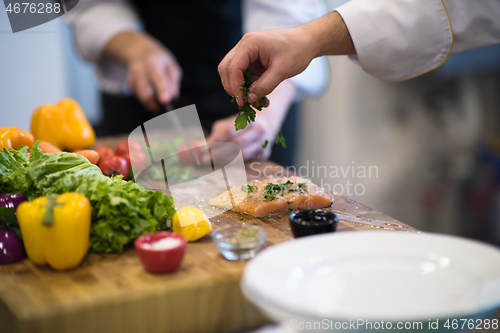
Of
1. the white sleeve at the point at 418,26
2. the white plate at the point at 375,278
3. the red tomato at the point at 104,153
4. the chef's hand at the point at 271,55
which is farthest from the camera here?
the red tomato at the point at 104,153

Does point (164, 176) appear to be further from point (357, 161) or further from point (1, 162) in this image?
point (357, 161)

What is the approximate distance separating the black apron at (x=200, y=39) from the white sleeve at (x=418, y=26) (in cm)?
146

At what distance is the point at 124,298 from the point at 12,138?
3.84 feet

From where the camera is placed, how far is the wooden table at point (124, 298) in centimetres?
93

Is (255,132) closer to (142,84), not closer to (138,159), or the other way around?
(138,159)

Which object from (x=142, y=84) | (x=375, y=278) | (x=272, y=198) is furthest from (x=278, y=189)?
(x=142, y=84)

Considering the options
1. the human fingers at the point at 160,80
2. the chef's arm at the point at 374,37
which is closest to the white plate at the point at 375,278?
the chef's arm at the point at 374,37

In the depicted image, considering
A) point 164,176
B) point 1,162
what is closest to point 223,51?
point 164,176

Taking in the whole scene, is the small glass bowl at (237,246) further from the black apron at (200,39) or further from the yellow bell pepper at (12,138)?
the black apron at (200,39)

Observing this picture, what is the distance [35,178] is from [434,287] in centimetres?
110

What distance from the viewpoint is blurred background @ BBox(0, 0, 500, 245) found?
2857mm

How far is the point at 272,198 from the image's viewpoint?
1.62m

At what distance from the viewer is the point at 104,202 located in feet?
3.89

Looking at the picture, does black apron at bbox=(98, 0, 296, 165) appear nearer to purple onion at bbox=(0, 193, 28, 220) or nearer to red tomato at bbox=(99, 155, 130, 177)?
red tomato at bbox=(99, 155, 130, 177)
